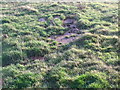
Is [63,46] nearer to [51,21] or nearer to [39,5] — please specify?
[51,21]

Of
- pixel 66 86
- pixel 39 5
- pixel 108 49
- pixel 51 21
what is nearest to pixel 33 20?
pixel 51 21

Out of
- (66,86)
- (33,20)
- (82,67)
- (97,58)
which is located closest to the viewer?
(66,86)

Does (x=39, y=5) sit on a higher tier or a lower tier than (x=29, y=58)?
higher

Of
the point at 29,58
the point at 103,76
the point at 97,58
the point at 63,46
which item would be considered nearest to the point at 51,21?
the point at 63,46

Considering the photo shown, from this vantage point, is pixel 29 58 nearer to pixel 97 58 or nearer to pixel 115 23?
pixel 97 58

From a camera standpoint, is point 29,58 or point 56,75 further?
point 29,58

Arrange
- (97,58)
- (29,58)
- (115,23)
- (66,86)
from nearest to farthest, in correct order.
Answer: (66,86) < (97,58) < (29,58) < (115,23)
